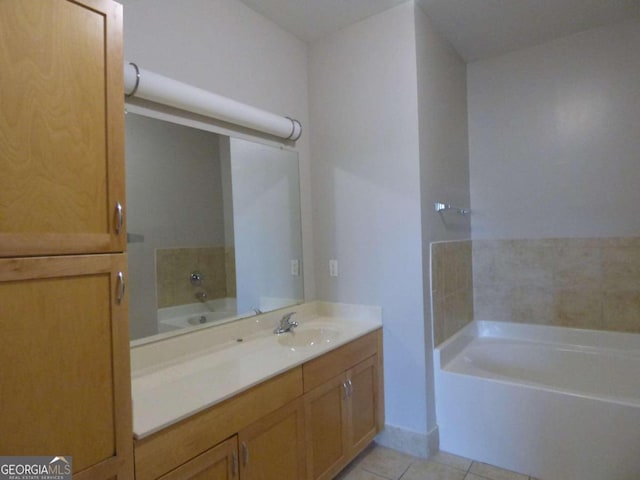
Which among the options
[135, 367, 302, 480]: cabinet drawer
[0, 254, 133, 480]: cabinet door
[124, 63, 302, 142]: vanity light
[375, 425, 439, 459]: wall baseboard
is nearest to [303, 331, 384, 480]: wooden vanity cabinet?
[375, 425, 439, 459]: wall baseboard

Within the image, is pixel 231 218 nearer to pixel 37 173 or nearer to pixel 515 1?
pixel 37 173

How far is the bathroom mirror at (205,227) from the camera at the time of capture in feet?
5.39

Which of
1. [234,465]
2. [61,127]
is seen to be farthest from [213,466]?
[61,127]

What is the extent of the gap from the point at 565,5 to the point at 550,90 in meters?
0.61

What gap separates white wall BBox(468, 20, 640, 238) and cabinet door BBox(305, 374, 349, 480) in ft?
6.17

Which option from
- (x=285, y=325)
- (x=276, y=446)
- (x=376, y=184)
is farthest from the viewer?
(x=376, y=184)

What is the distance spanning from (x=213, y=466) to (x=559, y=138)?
2.99m

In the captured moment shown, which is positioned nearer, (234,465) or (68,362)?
(68,362)

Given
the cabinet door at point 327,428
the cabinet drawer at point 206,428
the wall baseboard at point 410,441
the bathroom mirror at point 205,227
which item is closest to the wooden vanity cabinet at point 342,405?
the cabinet door at point 327,428

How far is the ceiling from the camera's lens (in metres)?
2.18

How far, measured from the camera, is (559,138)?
2701 mm

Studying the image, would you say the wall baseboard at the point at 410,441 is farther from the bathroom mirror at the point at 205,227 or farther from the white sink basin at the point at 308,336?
the bathroom mirror at the point at 205,227

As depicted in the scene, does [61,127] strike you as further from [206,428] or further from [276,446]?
[276,446]

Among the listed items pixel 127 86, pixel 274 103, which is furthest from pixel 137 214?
pixel 274 103
